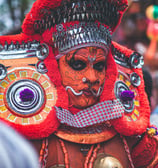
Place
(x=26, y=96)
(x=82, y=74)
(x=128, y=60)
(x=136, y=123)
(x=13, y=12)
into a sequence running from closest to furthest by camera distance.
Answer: (x=26, y=96) < (x=82, y=74) < (x=136, y=123) < (x=128, y=60) < (x=13, y=12)

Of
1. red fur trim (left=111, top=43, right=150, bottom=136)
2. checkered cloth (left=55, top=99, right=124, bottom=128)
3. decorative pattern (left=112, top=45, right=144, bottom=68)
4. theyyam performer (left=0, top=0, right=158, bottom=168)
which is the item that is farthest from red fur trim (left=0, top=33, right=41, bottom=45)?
red fur trim (left=111, top=43, right=150, bottom=136)

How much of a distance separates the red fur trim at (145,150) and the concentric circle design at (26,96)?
919 millimetres

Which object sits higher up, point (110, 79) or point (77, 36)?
point (77, 36)

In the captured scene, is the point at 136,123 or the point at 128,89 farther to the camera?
the point at 128,89

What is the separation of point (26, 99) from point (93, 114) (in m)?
0.51

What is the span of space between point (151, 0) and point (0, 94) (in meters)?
7.32

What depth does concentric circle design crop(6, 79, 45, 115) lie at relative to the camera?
2275 millimetres

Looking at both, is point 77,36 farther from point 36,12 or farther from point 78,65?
point 36,12

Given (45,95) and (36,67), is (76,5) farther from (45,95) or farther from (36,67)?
(45,95)

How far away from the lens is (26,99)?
2.27 metres

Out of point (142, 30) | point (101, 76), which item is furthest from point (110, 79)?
point (142, 30)

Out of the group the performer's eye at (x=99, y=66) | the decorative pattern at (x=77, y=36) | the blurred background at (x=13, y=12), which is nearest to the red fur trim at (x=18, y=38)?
the decorative pattern at (x=77, y=36)

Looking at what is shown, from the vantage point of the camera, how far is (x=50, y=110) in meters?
2.33

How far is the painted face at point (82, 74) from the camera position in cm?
239
